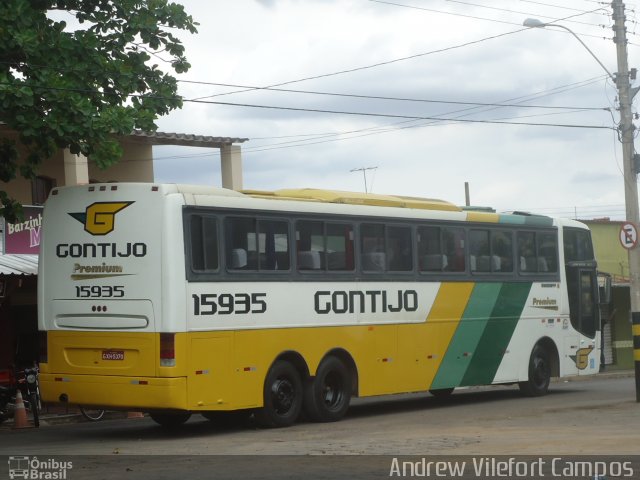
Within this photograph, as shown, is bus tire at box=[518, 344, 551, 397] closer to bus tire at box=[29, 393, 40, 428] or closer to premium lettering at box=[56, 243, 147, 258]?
bus tire at box=[29, 393, 40, 428]

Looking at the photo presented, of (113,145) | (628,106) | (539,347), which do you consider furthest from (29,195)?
(628,106)

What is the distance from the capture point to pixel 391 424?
18.3m

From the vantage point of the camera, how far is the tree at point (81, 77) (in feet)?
54.0

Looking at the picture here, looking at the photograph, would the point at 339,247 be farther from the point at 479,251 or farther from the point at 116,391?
the point at 116,391

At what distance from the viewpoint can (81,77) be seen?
17141 mm

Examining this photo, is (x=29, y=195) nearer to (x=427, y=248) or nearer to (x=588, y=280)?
(x=427, y=248)

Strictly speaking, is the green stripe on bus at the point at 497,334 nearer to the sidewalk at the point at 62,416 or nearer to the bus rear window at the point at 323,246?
the bus rear window at the point at 323,246

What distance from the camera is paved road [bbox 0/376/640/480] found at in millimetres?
13578

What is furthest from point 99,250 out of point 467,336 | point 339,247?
point 467,336

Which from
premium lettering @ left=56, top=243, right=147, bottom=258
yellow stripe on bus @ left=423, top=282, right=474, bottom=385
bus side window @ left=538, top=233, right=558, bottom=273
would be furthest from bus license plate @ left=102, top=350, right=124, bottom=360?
bus side window @ left=538, top=233, right=558, bottom=273

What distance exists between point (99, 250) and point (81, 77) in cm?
250

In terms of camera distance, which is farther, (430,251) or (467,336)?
(467,336)

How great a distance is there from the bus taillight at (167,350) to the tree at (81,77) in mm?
3021

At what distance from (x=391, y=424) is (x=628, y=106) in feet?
37.6
